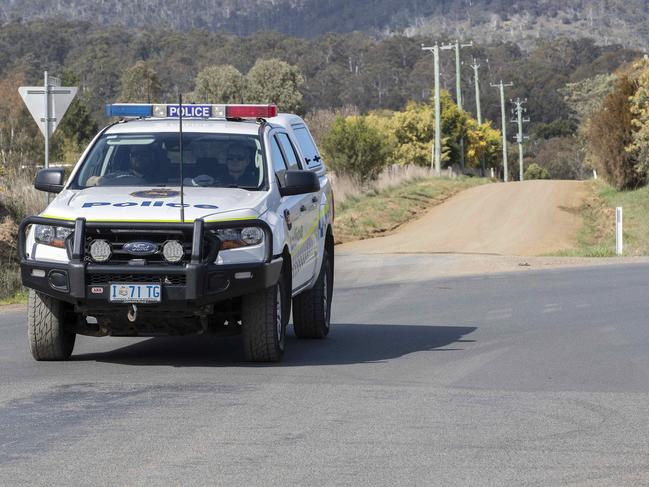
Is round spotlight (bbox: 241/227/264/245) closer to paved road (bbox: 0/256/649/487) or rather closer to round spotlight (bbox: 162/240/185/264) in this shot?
round spotlight (bbox: 162/240/185/264)

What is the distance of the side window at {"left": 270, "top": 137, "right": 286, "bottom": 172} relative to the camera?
11.6 meters

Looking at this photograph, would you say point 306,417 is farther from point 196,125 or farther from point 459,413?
point 196,125

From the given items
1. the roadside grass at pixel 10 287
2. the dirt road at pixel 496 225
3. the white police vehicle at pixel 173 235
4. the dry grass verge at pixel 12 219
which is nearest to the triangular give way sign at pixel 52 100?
the dry grass verge at pixel 12 219

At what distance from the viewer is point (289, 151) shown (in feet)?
41.7

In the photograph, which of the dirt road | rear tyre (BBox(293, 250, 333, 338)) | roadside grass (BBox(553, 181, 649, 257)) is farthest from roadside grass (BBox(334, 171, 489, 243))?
rear tyre (BBox(293, 250, 333, 338))

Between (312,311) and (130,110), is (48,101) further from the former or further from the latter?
(312,311)

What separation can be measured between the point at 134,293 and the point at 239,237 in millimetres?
944

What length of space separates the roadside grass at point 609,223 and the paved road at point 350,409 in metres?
13.8

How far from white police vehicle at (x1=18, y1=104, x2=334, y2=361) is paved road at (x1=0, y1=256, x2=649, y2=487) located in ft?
1.43

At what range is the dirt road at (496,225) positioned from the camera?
101ft

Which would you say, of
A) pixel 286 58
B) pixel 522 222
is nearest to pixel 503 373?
pixel 522 222

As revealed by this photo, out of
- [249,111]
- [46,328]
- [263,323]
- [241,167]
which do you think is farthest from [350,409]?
[249,111]

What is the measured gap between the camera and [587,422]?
8.22 m

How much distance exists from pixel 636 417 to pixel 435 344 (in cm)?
424
